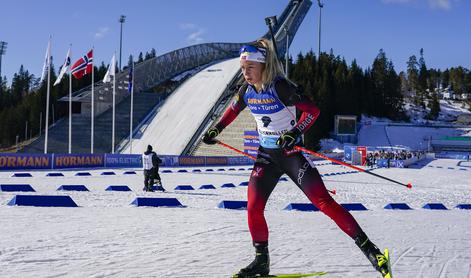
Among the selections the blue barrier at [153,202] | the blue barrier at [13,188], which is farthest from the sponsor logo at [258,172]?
the blue barrier at [13,188]

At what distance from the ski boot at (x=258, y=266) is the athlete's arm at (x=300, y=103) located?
3.68ft

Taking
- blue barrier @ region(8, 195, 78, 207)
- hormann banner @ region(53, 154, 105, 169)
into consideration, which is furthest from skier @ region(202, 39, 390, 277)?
hormann banner @ region(53, 154, 105, 169)

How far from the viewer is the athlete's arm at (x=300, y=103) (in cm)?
399

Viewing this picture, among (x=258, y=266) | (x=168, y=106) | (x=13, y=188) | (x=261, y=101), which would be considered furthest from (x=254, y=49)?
(x=168, y=106)

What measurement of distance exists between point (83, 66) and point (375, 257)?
30.6 meters

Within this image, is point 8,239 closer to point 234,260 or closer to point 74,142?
point 234,260

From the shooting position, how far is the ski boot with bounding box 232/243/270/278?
4012mm

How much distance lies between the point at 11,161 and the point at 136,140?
1213 inches

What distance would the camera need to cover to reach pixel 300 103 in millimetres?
4008

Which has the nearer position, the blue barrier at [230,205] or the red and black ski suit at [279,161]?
the red and black ski suit at [279,161]

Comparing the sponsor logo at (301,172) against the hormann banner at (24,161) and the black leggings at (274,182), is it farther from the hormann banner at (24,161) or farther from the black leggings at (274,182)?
the hormann banner at (24,161)

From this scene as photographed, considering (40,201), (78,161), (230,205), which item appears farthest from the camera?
(78,161)

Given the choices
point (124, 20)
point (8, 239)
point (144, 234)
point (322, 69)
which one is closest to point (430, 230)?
point (144, 234)

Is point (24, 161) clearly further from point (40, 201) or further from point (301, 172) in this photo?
point (301, 172)
